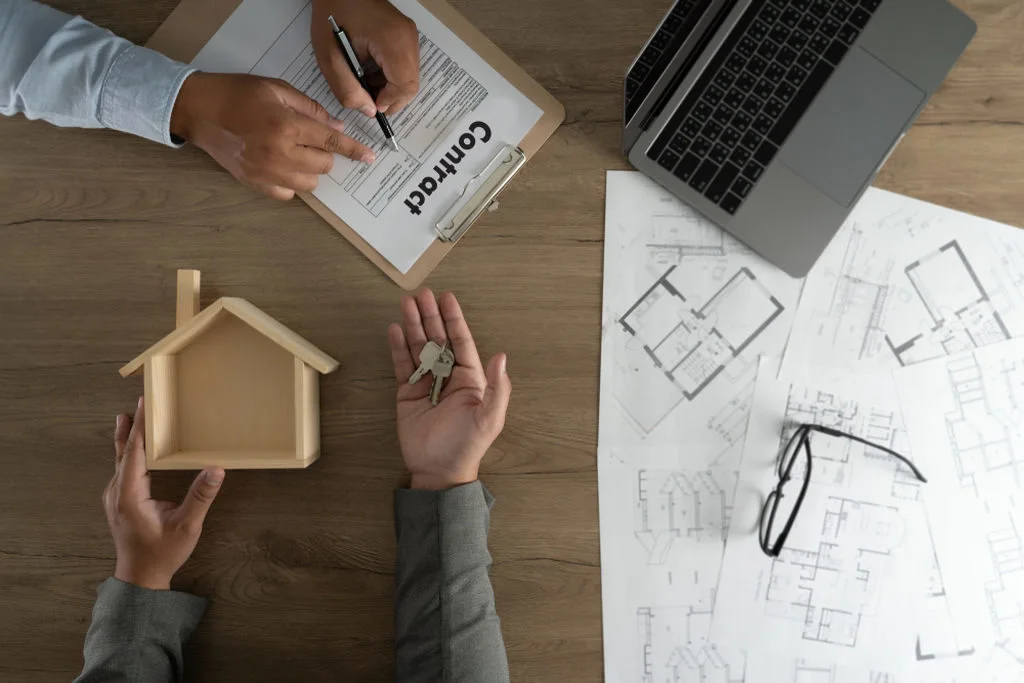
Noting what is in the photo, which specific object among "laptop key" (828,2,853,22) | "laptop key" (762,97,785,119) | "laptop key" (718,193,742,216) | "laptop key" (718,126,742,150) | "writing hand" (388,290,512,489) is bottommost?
"writing hand" (388,290,512,489)

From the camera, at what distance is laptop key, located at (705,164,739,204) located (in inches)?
35.2

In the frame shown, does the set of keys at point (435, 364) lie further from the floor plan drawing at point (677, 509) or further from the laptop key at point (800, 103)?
the laptop key at point (800, 103)

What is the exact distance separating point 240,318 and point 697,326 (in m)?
0.54

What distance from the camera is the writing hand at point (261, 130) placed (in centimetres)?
86

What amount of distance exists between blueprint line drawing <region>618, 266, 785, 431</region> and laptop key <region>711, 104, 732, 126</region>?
0.18 metres

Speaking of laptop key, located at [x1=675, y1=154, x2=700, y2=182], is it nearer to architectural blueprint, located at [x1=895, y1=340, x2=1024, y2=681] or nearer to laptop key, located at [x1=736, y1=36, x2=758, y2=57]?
laptop key, located at [x1=736, y1=36, x2=758, y2=57]

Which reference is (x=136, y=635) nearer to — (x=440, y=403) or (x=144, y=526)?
(x=144, y=526)

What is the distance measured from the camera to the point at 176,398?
886 mm

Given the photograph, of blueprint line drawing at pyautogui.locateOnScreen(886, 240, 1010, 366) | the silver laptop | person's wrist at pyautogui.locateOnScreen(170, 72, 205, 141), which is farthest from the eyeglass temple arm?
person's wrist at pyautogui.locateOnScreen(170, 72, 205, 141)

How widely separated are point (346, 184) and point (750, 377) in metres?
0.55

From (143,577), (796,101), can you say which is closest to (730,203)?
(796,101)

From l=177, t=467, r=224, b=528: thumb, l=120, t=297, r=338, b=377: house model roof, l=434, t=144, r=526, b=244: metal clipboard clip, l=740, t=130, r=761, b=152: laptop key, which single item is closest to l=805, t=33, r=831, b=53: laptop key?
l=740, t=130, r=761, b=152: laptop key

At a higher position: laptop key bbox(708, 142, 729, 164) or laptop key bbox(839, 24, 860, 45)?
laptop key bbox(839, 24, 860, 45)

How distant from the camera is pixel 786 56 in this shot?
888 mm
